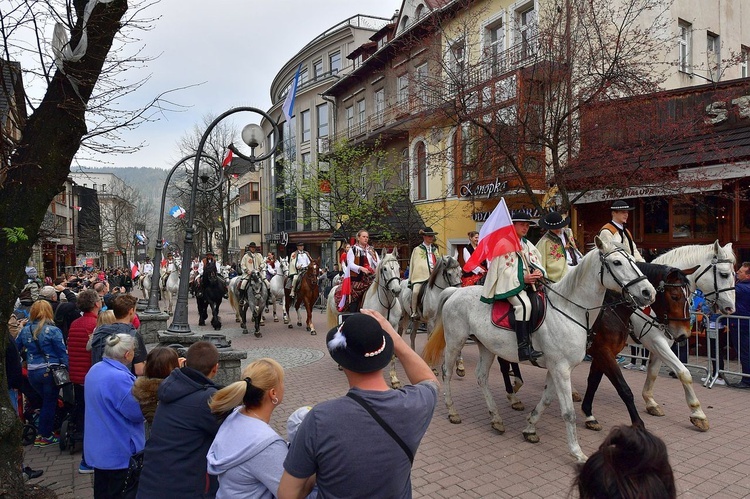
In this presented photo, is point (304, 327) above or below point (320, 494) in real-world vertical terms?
below

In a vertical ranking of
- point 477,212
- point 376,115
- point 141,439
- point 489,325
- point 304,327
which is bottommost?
point 304,327

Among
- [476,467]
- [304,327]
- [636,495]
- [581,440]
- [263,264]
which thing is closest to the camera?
[636,495]

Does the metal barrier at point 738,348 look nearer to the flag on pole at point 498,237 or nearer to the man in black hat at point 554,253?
the man in black hat at point 554,253

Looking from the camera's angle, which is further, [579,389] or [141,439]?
[579,389]

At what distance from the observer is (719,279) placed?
6.87 m

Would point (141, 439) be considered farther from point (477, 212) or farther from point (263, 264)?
point (477, 212)

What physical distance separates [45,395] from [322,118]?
32.0m

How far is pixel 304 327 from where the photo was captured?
1628cm

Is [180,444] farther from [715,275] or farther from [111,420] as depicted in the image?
[715,275]

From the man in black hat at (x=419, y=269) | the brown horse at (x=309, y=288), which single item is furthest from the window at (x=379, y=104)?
the man in black hat at (x=419, y=269)

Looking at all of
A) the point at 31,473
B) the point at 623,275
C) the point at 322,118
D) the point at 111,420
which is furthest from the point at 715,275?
the point at 322,118

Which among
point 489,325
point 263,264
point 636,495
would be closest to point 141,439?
point 636,495

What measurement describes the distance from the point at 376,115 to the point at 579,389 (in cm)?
2125

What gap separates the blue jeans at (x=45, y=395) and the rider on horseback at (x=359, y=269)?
550 centimetres
